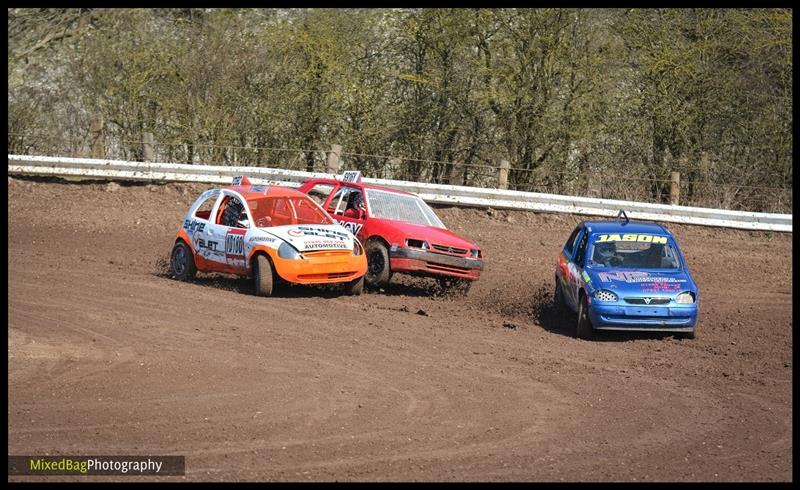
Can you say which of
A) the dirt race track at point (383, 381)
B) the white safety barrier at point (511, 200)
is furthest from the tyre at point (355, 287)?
the white safety barrier at point (511, 200)

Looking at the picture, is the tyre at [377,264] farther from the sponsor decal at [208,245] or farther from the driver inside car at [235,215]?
the sponsor decal at [208,245]

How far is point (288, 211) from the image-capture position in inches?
649

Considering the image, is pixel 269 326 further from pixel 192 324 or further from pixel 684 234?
pixel 684 234

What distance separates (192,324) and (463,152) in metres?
16.0

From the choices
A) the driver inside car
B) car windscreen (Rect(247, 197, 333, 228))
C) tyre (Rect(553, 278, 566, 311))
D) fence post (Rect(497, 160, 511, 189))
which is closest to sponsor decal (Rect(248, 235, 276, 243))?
the driver inside car

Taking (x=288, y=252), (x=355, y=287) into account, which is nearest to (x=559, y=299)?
(x=355, y=287)

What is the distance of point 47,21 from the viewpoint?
105ft

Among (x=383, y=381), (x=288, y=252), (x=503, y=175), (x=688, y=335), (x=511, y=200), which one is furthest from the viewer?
(x=503, y=175)

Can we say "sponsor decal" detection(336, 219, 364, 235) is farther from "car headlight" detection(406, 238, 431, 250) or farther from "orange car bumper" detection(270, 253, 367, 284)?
"orange car bumper" detection(270, 253, 367, 284)

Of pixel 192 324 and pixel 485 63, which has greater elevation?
pixel 485 63

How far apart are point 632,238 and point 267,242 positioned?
4921 mm

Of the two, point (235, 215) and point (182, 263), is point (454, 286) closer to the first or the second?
point (235, 215)

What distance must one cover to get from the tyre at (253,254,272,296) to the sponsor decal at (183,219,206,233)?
4.85 feet
